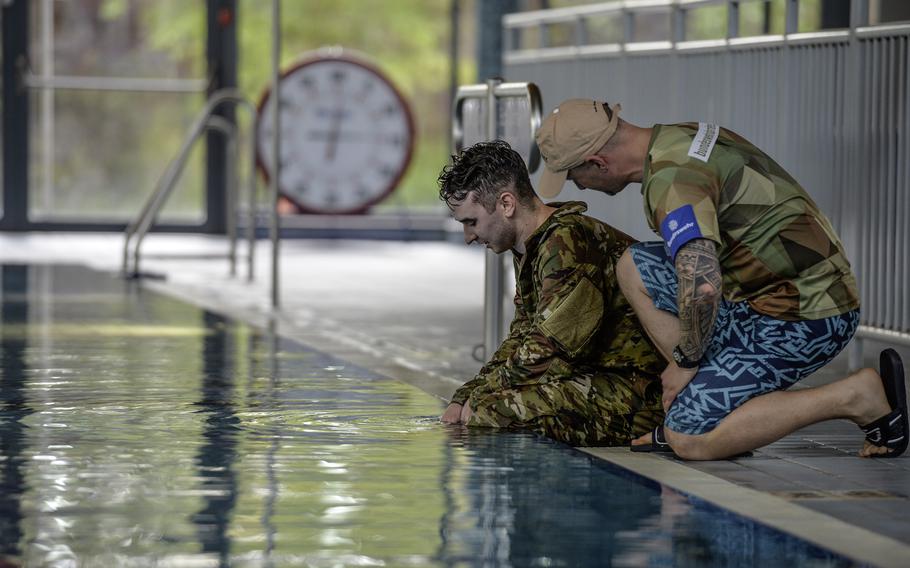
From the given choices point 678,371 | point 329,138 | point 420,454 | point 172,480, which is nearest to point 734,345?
point 678,371

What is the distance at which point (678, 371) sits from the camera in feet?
18.9

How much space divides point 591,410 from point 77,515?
1.87 m

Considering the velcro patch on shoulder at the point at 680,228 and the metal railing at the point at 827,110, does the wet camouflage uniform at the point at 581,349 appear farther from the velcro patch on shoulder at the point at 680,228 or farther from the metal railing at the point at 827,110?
the metal railing at the point at 827,110

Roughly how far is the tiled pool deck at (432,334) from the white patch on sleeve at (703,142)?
0.94 meters

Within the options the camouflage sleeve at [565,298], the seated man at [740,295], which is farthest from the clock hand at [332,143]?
the seated man at [740,295]

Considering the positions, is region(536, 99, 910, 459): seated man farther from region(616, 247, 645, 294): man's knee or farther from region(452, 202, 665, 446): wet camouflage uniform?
region(452, 202, 665, 446): wet camouflage uniform

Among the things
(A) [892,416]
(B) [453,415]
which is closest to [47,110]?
(B) [453,415]

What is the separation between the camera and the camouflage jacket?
19.5 ft

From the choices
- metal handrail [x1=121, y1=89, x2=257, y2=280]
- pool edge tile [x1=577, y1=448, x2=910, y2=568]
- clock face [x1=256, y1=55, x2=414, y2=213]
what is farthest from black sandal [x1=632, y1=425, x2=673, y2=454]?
clock face [x1=256, y1=55, x2=414, y2=213]

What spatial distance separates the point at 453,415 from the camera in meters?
6.50

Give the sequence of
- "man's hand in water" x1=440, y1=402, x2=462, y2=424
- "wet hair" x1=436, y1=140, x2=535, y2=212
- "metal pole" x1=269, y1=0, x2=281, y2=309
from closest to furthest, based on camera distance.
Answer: "wet hair" x1=436, y1=140, x2=535, y2=212 < "man's hand in water" x1=440, y1=402, x2=462, y2=424 < "metal pole" x1=269, y1=0, x2=281, y2=309

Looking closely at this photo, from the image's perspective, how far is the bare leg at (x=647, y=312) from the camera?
5.73m

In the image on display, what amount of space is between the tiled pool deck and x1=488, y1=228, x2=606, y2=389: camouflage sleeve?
0.35 meters

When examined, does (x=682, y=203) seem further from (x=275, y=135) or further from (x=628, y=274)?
(x=275, y=135)
